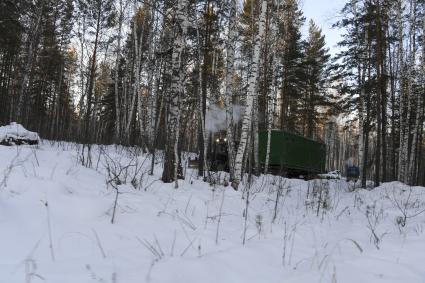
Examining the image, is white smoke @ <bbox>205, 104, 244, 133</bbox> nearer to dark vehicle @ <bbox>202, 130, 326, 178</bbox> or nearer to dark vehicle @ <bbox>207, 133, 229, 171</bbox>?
dark vehicle @ <bbox>202, 130, 326, 178</bbox>

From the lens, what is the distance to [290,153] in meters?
19.8

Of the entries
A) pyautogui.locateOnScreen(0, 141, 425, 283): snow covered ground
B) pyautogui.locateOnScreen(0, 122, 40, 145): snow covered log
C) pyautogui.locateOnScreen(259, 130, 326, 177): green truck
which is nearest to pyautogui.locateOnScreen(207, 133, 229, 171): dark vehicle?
pyautogui.locateOnScreen(259, 130, 326, 177): green truck

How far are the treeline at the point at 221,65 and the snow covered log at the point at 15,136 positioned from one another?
179cm

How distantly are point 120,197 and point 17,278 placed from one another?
8.03 ft

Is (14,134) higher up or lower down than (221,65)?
lower down

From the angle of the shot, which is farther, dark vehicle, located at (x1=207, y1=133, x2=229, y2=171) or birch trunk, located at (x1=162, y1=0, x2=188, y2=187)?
dark vehicle, located at (x1=207, y1=133, x2=229, y2=171)

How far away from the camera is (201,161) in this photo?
43.1 feet

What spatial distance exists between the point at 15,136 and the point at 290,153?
44.3 ft

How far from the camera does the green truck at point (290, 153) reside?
19.3 meters

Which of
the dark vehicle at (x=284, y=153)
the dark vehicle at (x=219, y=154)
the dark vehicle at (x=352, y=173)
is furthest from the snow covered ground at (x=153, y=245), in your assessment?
the dark vehicle at (x=352, y=173)

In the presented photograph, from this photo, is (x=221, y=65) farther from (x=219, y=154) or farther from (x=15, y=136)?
(x=15, y=136)

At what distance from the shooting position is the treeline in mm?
11008

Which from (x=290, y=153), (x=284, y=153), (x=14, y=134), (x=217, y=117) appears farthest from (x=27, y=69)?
(x=290, y=153)

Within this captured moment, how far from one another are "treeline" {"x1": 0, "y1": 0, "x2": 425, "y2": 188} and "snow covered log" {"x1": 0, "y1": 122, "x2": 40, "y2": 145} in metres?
1.79
